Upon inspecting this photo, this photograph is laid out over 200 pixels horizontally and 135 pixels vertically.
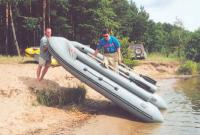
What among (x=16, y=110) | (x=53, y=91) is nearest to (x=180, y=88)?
(x=53, y=91)

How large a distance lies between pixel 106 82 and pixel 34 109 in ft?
6.86

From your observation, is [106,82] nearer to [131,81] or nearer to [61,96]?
[131,81]

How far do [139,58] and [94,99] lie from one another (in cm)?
2143

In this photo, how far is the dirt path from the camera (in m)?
10.9

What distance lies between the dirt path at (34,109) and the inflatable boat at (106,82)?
0.83m

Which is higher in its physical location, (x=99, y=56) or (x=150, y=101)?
(x=99, y=56)

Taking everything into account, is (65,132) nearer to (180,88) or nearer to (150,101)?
(150,101)

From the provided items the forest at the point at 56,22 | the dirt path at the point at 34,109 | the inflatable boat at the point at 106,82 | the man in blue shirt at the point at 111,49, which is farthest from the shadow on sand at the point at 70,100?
the forest at the point at 56,22

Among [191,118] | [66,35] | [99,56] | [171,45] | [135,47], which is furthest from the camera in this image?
[171,45]

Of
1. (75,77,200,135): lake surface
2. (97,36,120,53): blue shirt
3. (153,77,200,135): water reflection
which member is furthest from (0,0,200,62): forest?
(75,77,200,135): lake surface

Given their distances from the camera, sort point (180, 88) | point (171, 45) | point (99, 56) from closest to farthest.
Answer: point (99, 56), point (180, 88), point (171, 45)

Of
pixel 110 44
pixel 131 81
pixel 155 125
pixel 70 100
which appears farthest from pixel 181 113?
pixel 70 100

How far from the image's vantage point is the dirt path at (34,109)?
430 inches

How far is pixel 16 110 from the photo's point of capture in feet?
38.5
